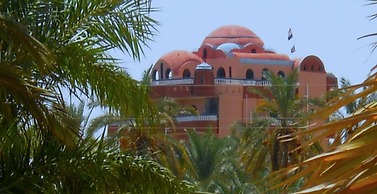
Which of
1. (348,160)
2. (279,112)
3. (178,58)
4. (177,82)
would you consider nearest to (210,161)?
(279,112)

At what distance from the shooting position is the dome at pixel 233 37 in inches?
2963

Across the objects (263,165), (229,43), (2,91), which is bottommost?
(263,165)

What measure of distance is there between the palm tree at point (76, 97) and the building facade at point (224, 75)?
173ft

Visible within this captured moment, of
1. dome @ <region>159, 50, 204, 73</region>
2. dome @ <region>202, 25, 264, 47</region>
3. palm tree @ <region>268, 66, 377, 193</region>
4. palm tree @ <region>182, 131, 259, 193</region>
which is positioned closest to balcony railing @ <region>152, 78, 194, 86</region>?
dome @ <region>159, 50, 204, 73</region>

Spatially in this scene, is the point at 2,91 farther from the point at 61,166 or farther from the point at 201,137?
the point at 201,137

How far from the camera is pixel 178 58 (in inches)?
2872

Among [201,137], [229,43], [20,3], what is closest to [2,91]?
[20,3]

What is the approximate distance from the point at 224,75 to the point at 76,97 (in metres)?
64.6

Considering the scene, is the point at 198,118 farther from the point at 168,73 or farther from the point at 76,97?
the point at 76,97

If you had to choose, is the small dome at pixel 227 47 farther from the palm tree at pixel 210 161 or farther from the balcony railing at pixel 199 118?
the palm tree at pixel 210 161

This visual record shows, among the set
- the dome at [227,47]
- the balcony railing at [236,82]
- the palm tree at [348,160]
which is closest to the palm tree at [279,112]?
the palm tree at [348,160]

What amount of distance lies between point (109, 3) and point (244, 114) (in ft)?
191

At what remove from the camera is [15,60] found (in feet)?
22.9

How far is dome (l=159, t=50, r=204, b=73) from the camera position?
7188cm
